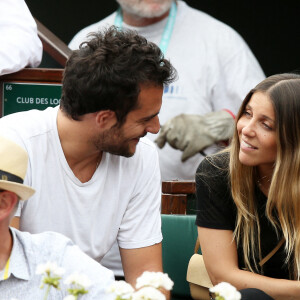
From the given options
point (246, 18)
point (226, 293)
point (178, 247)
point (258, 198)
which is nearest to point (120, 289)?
point (226, 293)

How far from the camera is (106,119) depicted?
2764mm

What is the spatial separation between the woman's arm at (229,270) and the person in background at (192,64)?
155 centimetres

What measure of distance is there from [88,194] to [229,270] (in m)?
0.57

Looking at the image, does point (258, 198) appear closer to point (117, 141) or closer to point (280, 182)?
point (280, 182)

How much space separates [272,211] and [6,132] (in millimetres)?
965

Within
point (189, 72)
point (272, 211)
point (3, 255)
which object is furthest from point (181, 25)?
point (3, 255)

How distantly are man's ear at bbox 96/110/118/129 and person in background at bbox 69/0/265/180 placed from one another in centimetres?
181

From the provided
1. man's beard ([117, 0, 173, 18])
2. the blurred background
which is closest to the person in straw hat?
man's beard ([117, 0, 173, 18])

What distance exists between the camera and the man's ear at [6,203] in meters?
1.97

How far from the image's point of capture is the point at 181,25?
16.2ft

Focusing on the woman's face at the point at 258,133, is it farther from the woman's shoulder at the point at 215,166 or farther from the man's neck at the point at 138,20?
the man's neck at the point at 138,20

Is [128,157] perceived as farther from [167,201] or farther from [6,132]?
[167,201]

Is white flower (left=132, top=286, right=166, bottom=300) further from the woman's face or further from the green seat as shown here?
the green seat

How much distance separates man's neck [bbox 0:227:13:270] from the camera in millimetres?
2020
